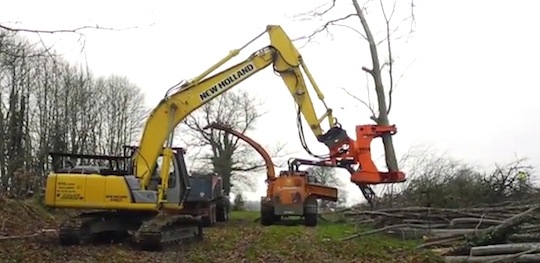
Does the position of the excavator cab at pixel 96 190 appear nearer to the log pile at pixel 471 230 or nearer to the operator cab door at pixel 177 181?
the operator cab door at pixel 177 181

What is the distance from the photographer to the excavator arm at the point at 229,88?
15141mm

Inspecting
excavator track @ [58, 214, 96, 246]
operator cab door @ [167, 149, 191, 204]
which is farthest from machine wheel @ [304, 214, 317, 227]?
excavator track @ [58, 214, 96, 246]

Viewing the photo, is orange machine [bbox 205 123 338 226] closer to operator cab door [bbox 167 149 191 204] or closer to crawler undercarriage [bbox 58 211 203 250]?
operator cab door [bbox 167 149 191 204]

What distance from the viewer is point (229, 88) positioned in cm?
1630

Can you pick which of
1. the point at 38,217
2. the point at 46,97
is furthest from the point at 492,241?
the point at 46,97

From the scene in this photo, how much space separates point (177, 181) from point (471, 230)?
606 centimetres

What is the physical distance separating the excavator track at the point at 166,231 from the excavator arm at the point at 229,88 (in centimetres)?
51

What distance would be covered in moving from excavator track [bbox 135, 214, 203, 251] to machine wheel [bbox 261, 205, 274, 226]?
18.5 ft

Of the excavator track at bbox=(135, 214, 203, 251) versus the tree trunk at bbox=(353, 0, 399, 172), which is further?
the tree trunk at bbox=(353, 0, 399, 172)

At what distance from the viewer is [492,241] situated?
42.3 feet

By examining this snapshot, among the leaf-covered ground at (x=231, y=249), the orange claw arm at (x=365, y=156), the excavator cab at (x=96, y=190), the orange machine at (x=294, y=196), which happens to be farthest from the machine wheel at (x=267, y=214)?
the excavator cab at (x=96, y=190)

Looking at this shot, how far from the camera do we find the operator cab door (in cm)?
1539

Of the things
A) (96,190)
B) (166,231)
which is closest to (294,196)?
(166,231)

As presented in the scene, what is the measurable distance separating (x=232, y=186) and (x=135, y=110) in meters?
8.25
